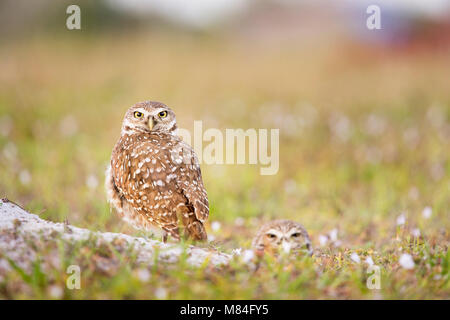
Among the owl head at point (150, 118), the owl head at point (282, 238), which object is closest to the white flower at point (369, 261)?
the owl head at point (282, 238)

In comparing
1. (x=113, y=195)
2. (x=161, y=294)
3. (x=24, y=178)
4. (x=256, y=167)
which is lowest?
(x=161, y=294)

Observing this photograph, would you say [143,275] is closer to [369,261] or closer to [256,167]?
[369,261]

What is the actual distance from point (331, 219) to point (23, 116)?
7335 millimetres

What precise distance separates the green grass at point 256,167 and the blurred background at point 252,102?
5 cm

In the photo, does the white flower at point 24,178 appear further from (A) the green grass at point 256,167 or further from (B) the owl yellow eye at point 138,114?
(B) the owl yellow eye at point 138,114

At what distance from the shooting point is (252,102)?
13273 millimetres

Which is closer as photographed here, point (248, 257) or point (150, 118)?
point (248, 257)

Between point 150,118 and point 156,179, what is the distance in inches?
31.7

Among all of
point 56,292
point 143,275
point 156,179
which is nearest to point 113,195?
point 156,179

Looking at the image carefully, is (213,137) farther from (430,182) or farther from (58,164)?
(430,182)

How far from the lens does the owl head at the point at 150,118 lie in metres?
5.30

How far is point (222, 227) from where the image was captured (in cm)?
684
